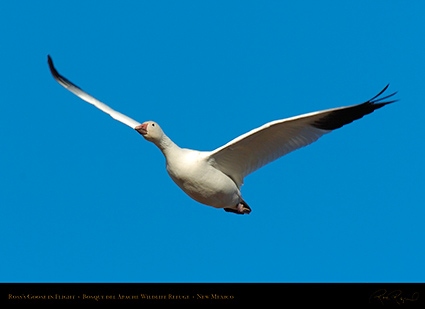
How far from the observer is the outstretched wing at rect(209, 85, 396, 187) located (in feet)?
33.2

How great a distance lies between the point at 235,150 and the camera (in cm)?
1063

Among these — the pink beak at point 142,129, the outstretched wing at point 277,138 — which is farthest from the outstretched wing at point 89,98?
the outstretched wing at point 277,138

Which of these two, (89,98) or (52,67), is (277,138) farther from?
(52,67)

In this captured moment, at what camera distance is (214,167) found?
10.8 metres

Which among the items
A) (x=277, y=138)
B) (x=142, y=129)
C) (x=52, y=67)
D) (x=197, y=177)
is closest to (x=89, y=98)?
(x=52, y=67)

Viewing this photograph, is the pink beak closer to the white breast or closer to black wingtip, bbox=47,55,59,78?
the white breast

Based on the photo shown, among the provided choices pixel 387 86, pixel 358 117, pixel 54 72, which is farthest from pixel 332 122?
pixel 54 72

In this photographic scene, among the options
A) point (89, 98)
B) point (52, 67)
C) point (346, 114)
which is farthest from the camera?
point (52, 67)

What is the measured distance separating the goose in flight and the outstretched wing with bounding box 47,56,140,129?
0.85 meters

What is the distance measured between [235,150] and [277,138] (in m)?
0.78

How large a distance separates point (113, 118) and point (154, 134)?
1536mm

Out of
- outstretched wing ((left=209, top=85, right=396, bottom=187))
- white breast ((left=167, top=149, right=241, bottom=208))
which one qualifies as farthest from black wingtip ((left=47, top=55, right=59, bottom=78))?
outstretched wing ((left=209, top=85, right=396, bottom=187))
